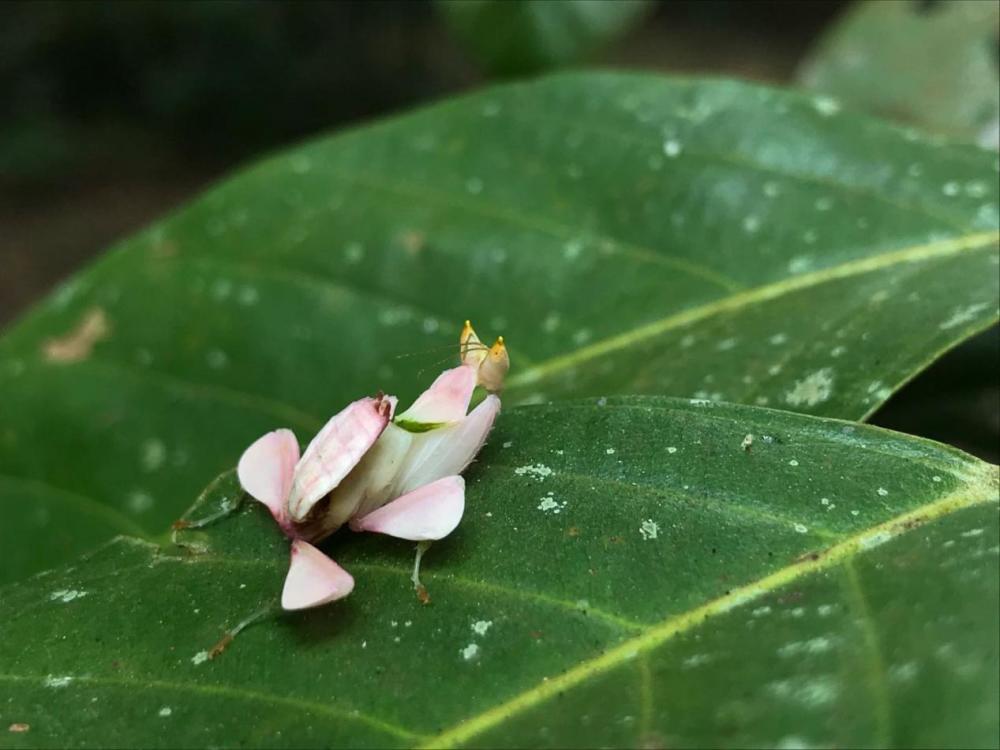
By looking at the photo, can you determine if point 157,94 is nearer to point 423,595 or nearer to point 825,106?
point 825,106

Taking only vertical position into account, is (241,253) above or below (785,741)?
above

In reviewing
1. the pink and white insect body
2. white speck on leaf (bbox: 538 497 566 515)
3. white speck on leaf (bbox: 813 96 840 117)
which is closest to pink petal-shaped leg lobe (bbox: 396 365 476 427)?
the pink and white insect body

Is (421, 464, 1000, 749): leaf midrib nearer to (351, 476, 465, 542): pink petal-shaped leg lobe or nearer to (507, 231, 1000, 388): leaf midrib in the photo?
(351, 476, 465, 542): pink petal-shaped leg lobe

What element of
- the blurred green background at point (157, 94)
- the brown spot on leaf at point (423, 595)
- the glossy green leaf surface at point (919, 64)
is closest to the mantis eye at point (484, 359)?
the brown spot on leaf at point (423, 595)

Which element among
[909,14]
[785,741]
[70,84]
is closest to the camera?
[785,741]

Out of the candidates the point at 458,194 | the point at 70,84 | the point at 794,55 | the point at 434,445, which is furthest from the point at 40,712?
the point at 794,55

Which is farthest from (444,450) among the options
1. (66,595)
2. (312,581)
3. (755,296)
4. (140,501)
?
(140,501)

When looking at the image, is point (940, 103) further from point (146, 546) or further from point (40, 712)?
point (40, 712)
